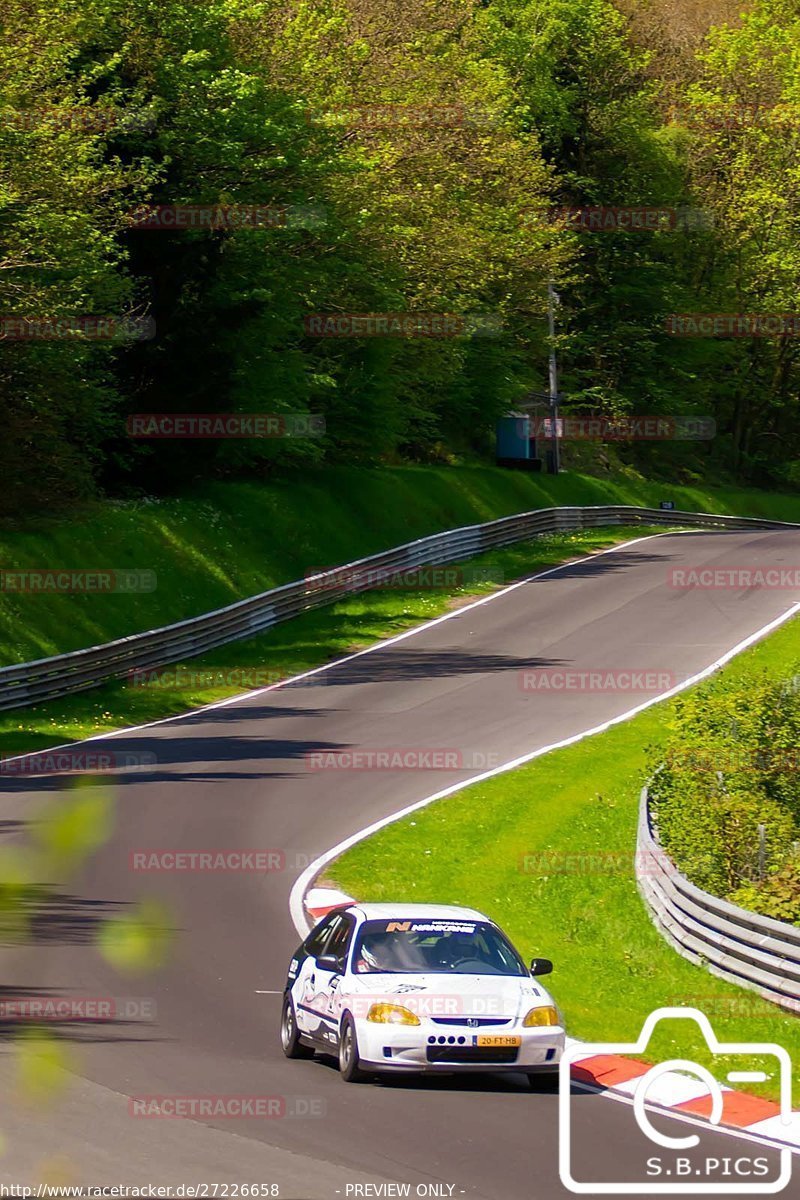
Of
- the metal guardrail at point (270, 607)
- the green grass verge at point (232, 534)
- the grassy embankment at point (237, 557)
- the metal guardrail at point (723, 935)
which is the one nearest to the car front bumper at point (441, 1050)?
the metal guardrail at point (723, 935)

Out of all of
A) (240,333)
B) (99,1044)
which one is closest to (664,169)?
(240,333)

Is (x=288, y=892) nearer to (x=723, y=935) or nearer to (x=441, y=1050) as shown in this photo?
(x=723, y=935)

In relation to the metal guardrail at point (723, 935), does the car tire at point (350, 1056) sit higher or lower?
higher

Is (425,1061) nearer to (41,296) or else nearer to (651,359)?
(41,296)

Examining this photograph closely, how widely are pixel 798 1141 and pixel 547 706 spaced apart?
76.4 ft

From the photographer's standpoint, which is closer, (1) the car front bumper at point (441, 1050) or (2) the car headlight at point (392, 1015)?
(1) the car front bumper at point (441, 1050)

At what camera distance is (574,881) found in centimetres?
2072

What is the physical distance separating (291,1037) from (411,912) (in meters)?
1.45

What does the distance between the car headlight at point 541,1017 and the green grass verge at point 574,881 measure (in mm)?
1611

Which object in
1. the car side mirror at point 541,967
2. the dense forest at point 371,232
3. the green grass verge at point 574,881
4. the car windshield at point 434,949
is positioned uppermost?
the dense forest at point 371,232

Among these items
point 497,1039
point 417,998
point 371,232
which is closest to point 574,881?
point 417,998

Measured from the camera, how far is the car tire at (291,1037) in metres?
13.0

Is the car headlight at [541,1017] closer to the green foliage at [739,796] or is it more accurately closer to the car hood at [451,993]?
the car hood at [451,993]

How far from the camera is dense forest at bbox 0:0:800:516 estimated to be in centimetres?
4022
